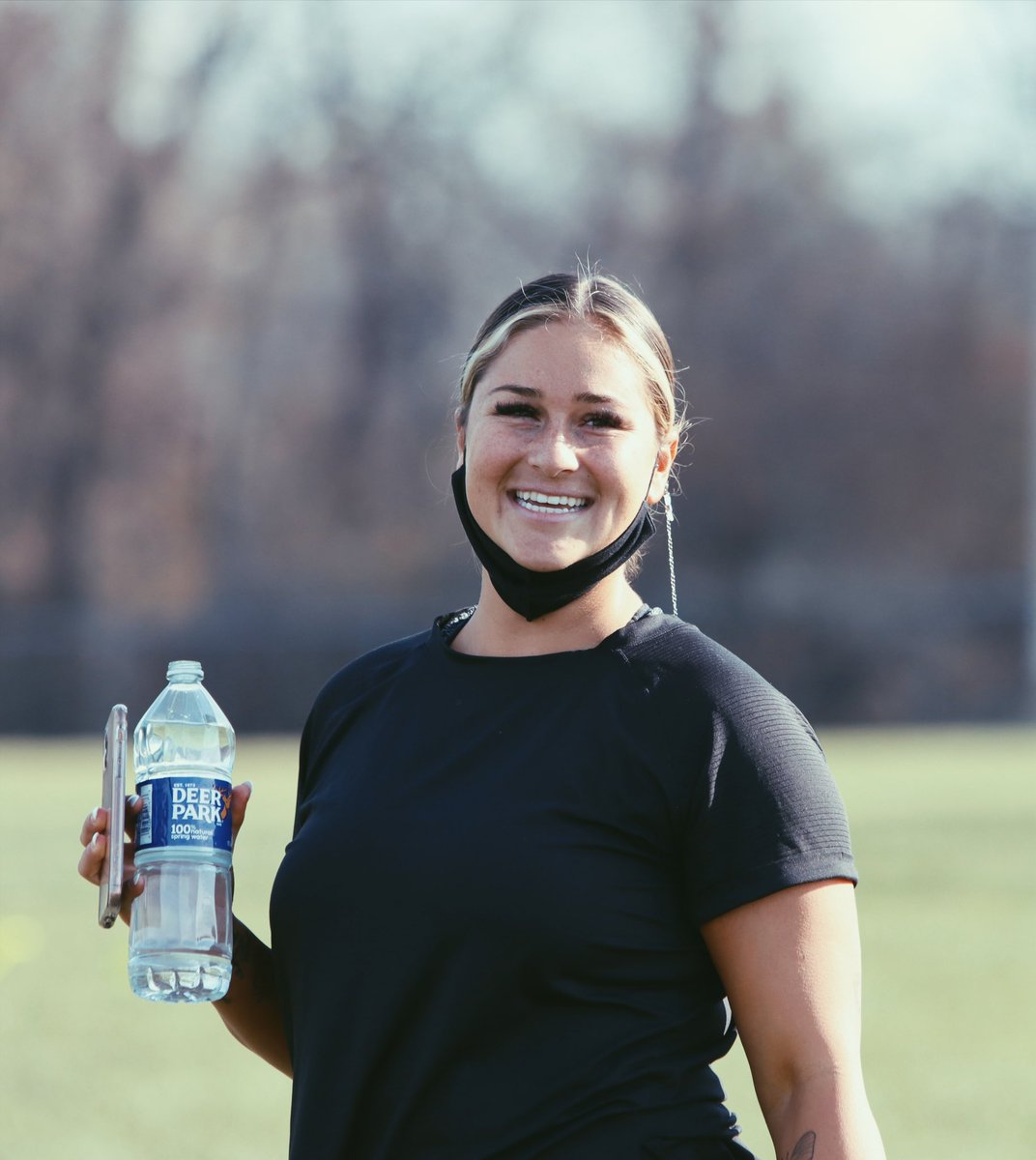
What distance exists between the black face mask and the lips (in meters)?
0.08

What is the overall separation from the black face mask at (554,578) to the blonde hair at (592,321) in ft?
0.73

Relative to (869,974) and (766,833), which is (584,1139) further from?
(869,974)

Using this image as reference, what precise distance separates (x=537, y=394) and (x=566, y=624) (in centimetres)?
37

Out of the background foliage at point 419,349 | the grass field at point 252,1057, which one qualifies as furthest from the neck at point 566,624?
the background foliage at point 419,349

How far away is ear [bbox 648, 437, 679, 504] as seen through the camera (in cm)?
339

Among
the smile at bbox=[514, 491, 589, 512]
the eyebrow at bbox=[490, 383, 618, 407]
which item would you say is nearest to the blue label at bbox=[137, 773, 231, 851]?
the smile at bbox=[514, 491, 589, 512]

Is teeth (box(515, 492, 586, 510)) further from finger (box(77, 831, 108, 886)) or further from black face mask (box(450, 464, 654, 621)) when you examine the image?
finger (box(77, 831, 108, 886))

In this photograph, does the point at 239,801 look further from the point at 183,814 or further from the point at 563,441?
the point at 563,441

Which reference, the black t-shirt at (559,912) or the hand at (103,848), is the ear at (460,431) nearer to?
the black t-shirt at (559,912)

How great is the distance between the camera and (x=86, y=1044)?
1059 cm

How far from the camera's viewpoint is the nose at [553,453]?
10.5ft

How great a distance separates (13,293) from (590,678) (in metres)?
48.2

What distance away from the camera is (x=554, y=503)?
325 cm

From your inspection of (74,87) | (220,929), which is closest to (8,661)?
(74,87)
